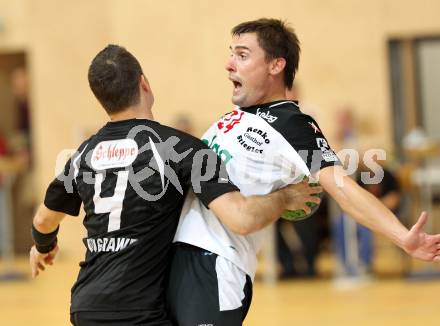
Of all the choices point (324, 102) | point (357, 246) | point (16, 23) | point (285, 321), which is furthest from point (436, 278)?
point (16, 23)

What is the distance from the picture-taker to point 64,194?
366 centimetres

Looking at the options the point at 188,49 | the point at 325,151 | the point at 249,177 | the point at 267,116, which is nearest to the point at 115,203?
the point at 249,177

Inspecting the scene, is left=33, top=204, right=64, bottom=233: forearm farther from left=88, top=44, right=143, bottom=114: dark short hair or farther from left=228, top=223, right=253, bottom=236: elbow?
left=228, top=223, right=253, bottom=236: elbow

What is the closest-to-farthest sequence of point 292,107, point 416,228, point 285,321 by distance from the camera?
point 416,228
point 292,107
point 285,321

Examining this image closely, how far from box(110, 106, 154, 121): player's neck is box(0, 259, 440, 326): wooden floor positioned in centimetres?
385

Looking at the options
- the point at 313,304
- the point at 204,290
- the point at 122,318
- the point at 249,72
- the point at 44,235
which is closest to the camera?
the point at 122,318

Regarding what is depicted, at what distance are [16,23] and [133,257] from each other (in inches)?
429

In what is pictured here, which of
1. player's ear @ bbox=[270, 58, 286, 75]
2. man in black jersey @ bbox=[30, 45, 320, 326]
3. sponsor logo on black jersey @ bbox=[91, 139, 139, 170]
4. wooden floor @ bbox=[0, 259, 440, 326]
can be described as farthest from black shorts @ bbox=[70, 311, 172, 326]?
wooden floor @ bbox=[0, 259, 440, 326]

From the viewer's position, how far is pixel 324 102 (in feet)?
41.0

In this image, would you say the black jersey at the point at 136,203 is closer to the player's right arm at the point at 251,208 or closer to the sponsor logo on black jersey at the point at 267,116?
the player's right arm at the point at 251,208

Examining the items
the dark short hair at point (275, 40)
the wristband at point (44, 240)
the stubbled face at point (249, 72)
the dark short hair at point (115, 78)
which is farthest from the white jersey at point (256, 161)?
the wristband at point (44, 240)

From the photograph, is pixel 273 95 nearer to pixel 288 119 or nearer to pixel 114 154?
pixel 288 119

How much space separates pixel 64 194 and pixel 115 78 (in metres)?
0.57

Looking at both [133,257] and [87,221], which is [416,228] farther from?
[87,221]
